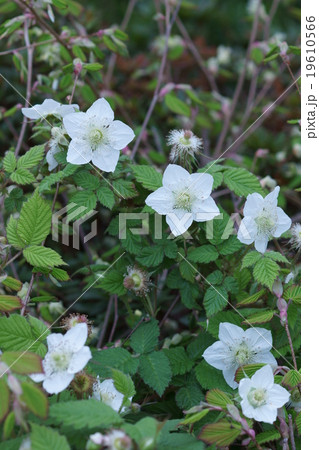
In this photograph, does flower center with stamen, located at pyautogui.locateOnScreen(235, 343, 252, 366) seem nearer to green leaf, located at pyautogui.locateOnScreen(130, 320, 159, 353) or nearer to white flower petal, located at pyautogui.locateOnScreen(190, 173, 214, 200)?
green leaf, located at pyautogui.locateOnScreen(130, 320, 159, 353)

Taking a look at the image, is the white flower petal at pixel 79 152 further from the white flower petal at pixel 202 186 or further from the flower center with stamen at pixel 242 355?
the flower center with stamen at pixel 242 355

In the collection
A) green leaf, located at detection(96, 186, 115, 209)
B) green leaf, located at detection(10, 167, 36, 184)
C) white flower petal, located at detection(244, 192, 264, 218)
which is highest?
green leaf, located at detection(10, 167, 36, 184)

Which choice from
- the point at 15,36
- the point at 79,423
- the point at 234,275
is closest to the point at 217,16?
the point at 15,36

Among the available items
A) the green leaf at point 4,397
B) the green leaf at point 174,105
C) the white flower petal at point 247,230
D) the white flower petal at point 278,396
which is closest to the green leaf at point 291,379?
the white flower petal at point 278,396

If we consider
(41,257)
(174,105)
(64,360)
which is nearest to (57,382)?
(64,360)

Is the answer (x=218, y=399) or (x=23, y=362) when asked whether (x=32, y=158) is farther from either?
(x=218, y=399)

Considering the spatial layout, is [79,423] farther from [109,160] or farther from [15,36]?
[15,36]

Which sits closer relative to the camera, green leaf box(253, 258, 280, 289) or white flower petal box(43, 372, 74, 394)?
white flower petal box(43, 372, 74, 394)

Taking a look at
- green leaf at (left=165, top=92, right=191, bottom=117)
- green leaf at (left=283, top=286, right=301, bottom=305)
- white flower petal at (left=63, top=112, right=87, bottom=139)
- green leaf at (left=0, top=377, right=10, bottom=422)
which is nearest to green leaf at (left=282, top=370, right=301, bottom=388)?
green leaf at (left=283, top=286, right=301, bottom=305)
